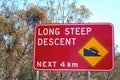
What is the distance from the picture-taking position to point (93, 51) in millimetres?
6824

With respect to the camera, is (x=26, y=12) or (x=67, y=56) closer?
(x=67, y=56)

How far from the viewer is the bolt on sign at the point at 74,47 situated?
675cm

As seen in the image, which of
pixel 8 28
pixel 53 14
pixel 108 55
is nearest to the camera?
pixel 108 55

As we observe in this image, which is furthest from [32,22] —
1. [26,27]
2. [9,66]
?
[9,66]

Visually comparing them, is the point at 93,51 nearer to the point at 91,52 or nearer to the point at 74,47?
the point at 91,52

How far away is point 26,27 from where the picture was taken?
30656 millimetres

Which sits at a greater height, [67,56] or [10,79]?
[67,56]

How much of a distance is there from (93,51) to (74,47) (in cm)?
34

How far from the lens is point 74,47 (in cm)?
691

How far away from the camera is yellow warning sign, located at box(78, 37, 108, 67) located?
675cm

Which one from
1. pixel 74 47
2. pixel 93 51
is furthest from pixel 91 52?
pixel 74 47

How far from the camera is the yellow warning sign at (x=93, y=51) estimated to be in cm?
675

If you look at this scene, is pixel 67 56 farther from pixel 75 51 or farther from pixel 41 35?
pixel 41 35

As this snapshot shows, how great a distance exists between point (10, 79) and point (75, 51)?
79.4ft
